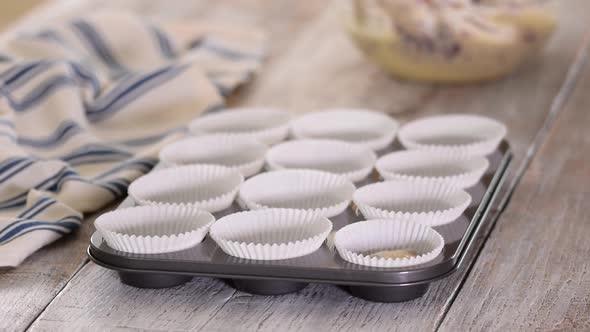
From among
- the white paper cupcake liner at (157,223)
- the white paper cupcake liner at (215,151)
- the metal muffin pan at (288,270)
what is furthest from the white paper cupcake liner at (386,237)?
the white paper cupcake liner at (215,151)

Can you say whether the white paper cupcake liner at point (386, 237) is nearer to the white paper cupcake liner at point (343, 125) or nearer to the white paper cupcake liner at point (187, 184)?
the white paper cupcake liner at point (187, 184)

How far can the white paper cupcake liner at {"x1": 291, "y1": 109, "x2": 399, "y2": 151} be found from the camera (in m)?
1.20

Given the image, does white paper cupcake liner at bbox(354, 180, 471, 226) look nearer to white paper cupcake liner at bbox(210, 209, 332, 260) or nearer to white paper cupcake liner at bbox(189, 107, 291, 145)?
white paper cupcake liner at bbox(210, 209, 332, 260)

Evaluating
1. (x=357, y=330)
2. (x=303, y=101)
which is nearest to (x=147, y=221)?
(x=357, y=330)

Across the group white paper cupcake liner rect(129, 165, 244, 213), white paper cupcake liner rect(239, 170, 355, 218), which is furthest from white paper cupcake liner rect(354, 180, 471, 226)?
white paper cupcake liner rect(129, 165, 244, 213)

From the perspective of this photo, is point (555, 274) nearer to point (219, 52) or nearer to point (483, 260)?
point (483, 260)

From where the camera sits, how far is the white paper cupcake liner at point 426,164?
1045 mm

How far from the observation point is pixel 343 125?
1.21 meters

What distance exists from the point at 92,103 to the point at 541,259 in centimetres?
66

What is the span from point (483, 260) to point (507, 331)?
0.14 m

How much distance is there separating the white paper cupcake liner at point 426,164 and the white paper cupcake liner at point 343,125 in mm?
119

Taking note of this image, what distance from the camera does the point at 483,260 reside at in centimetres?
95

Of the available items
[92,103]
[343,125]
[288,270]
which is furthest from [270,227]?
[92,103]

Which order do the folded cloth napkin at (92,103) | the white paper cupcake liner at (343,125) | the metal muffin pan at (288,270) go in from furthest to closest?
the white paper cupcake liner at (343,125) → the folded cloth napkin at (92,103) → the metal muffin pan at (288,270)
